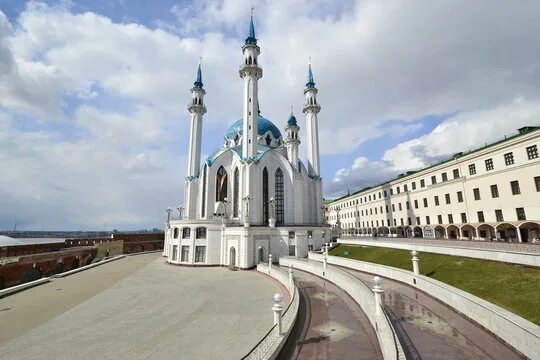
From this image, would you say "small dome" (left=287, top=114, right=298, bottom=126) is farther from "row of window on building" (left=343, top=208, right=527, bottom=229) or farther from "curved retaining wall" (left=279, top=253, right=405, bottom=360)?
"curved retaining wall" (left=279, top=253, right=405, bottom=360)

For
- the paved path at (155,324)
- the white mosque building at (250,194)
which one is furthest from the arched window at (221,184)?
the paved path at (155,324)

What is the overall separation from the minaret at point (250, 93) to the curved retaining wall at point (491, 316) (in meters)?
26.3

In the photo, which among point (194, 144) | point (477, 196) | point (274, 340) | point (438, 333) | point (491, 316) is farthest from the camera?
point (194, 144)

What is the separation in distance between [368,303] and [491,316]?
427cm

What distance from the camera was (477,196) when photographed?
29.1 meters

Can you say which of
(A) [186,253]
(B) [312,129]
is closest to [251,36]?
(B) [312,129]

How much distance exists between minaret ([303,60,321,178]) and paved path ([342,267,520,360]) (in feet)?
106

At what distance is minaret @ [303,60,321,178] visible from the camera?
45.1m

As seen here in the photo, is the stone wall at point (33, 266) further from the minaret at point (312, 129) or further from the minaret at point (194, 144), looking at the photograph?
the minaret at point (312, 129)

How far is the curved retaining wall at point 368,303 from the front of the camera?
770 centimetres

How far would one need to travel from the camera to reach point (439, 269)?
16.4 meters

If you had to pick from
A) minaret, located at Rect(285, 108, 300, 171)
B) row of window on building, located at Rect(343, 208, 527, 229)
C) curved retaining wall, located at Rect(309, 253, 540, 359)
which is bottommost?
curved retaining wall, located at Rect(309, 253, 540, 359)

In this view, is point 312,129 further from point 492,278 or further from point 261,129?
point 492,278

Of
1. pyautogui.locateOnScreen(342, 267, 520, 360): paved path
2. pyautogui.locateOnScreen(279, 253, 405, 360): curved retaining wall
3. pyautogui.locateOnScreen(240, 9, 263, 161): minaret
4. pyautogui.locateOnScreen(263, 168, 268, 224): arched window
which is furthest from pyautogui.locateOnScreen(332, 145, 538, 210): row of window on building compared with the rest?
pyautogui.locateOnScreen(240, 9, 263, 161): minaret
